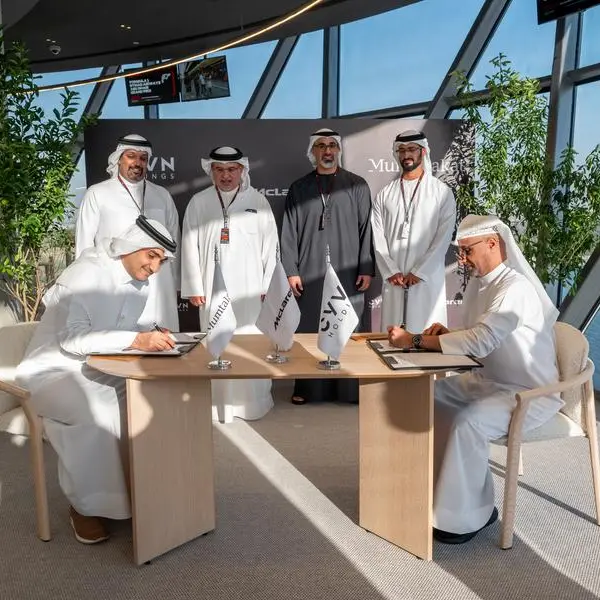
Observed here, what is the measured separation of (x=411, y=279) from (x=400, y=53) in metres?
4.48

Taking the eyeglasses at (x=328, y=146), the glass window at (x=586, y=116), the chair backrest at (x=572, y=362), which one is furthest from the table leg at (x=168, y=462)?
the glass window at (x=586, y=116)

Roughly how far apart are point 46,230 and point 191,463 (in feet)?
9.27

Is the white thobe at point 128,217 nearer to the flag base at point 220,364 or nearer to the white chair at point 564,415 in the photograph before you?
the flag base at point 220,364

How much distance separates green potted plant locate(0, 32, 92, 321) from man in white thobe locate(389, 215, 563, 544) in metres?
2.89

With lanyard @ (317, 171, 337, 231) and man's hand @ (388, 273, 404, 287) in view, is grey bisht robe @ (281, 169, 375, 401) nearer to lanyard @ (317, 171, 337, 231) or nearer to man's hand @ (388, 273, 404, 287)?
lanyard @ (317, 171, 337, 231)

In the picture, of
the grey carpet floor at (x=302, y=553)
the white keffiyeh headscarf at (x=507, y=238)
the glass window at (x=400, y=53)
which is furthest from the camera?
the glass window at (x=400, y=53)

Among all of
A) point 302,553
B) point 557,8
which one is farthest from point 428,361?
point 557,8

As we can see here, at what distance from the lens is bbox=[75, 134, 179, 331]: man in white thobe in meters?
4.38

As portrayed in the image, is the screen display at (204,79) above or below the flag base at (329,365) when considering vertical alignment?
above

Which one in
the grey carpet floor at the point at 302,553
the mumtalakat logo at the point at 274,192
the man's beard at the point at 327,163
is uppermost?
the man's beard at the point at 327,163

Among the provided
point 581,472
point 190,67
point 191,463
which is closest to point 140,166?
point 191,463

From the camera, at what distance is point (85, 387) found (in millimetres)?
2654

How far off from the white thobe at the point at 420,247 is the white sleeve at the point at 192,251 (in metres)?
1.29

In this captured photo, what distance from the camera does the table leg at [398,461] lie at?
97.9 inches
